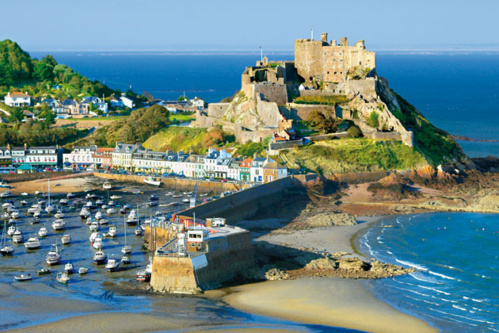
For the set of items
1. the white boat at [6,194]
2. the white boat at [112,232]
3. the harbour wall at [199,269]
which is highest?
the harbour wall at [199,269]

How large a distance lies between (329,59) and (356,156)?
15595mm

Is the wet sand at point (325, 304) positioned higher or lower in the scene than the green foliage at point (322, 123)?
lower

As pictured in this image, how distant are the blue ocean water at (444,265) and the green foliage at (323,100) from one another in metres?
21.5

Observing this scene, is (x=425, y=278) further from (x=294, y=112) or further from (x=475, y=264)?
(x=294, y=112)

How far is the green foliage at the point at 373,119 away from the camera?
82.7m

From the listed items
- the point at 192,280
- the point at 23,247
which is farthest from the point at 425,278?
the point at 23,247

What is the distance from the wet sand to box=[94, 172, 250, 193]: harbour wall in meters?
24.4

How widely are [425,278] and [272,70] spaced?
41.9 m

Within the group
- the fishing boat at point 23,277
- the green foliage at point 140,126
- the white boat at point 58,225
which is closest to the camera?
the fishing boat at point 23,277

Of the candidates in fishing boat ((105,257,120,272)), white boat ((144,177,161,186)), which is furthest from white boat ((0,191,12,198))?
fishing boat ((105,257,120,272))

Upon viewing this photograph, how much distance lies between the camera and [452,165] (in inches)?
3130

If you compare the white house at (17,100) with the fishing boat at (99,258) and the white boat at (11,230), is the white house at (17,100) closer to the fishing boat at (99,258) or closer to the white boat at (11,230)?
the white boat at (11,230)

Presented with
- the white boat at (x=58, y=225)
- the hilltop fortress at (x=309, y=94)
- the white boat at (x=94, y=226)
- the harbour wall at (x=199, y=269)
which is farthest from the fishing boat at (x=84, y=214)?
the hilltop fortress at (x=309, y=94)

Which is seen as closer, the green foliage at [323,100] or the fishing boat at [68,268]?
the fishing boat at [68,268]
